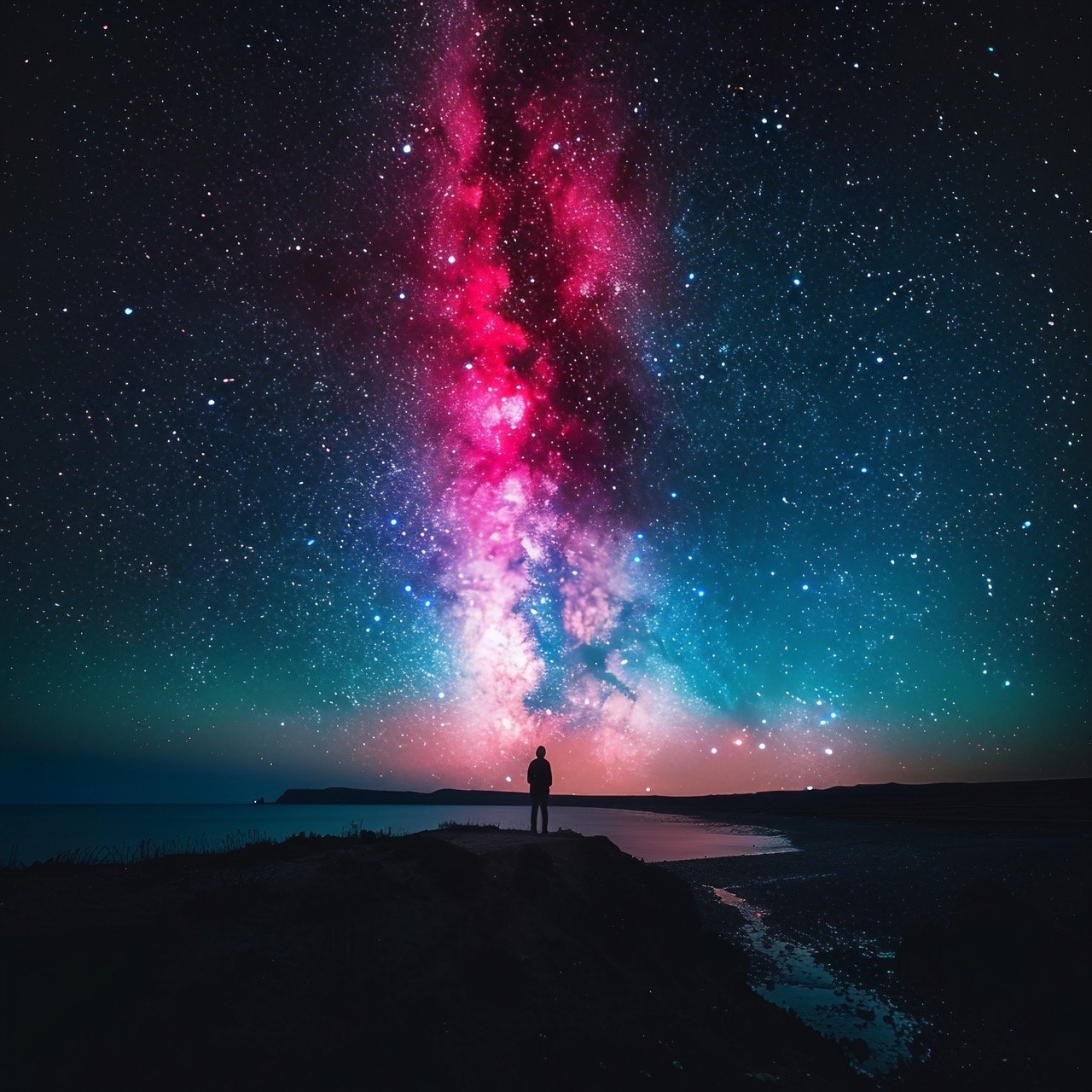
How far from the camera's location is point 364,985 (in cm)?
632

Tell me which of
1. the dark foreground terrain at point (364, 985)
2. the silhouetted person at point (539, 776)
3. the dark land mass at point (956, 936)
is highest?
the silhouetted person at point (539, 776)

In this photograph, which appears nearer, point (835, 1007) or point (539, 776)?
point (835, 1007)

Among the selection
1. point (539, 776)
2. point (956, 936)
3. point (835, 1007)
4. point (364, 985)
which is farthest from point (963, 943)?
point (364, 985)

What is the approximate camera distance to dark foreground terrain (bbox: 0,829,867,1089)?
510cm

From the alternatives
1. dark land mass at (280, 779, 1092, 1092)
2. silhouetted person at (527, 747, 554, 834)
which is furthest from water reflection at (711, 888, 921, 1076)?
silhouetted person at (527, 747, 554, 834)

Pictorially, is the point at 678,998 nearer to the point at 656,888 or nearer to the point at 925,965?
the point at 656,888

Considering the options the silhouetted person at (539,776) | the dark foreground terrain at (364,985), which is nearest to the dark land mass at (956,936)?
the dark foreground terrain at (364,985)

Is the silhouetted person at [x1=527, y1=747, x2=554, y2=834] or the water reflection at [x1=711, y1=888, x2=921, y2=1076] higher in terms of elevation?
the silhouetted person at [x1=527, y1=747, x2=554, y2=834]

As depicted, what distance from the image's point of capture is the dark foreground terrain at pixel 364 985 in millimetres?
5102

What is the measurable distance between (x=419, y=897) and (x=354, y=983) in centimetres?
180

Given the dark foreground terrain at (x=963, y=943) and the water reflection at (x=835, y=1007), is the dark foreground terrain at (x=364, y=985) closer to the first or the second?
the water reflection at (x=835, y=1007)

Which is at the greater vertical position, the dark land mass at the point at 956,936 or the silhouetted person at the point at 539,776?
the silhouetted person at the point at 539,776

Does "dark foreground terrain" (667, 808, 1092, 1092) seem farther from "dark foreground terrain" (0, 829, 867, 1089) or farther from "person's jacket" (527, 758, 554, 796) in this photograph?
"person's jacket" (527, 758, 554, 796)

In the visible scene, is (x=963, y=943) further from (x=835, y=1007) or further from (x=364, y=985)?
(x=364, y=985)
